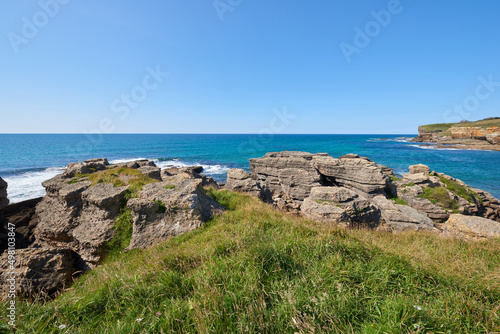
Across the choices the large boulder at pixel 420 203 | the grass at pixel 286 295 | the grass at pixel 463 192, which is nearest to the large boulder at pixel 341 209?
the grass at pixel 286 295

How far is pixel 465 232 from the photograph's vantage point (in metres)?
8.95

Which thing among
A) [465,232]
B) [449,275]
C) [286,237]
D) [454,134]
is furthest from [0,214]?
[454,134]

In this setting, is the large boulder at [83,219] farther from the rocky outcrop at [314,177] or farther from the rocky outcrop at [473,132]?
the rocky outcrop at [473,132]

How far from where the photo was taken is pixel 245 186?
17.5m

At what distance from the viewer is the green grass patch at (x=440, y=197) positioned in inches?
660

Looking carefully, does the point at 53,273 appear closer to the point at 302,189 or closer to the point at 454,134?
the point at 302,189

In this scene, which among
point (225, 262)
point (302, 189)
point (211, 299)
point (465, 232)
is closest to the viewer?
point (211, 299)

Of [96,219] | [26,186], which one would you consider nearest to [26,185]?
[26,186]

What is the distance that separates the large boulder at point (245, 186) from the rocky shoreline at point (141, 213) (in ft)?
0.32

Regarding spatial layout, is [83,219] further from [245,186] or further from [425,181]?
A: [425,181]

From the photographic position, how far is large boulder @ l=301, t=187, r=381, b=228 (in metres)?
11.3

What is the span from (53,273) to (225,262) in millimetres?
7051

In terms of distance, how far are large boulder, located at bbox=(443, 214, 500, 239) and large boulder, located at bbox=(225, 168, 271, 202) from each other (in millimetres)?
12444

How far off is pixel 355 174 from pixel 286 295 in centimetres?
1873
